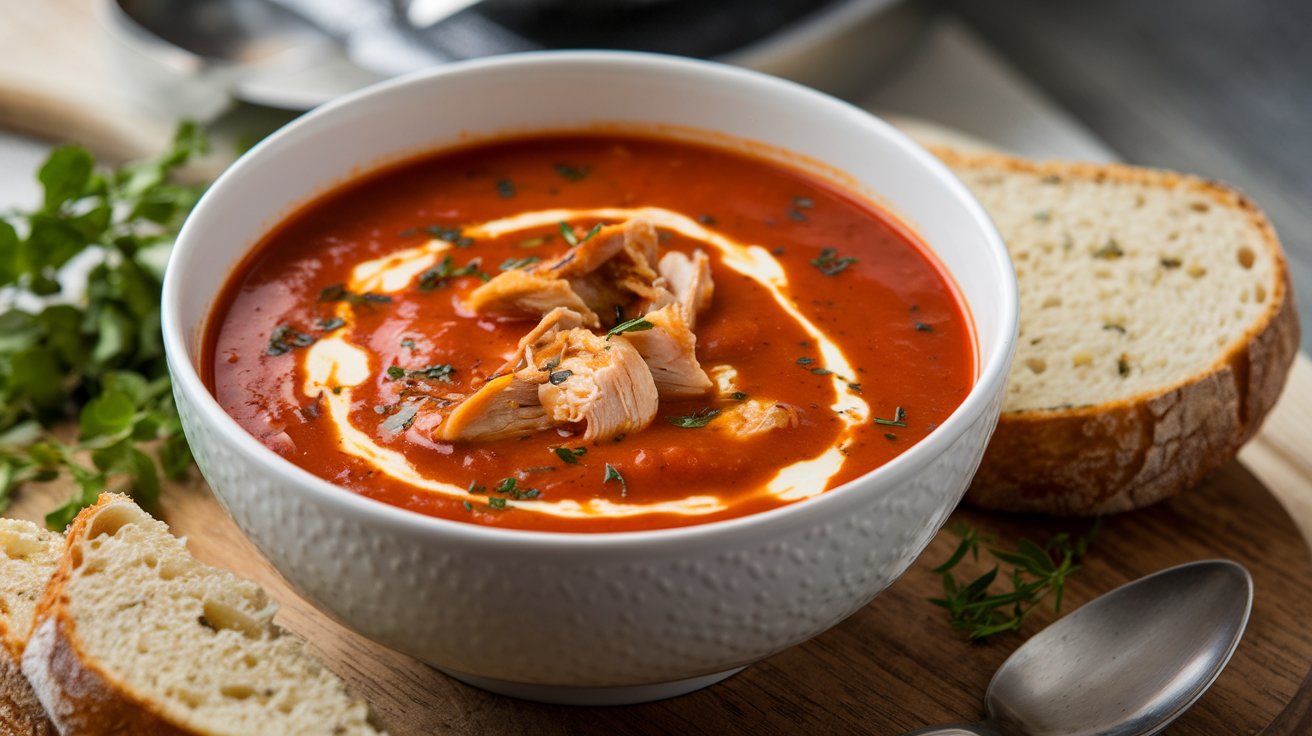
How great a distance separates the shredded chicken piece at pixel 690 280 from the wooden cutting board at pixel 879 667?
29.0 inches

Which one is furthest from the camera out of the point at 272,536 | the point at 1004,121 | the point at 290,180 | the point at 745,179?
the point at 1004,121

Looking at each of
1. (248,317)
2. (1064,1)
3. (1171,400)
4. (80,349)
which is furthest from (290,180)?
(1064,1)

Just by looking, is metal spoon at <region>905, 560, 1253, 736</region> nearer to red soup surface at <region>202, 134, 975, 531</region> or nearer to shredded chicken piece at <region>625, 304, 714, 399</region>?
red soup surface at <region>202, 134, 975, 531</region>

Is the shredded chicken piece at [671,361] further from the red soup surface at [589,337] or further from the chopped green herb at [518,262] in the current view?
the chopped green herb at [518,262]

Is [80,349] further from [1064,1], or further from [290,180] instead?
[1064,1]

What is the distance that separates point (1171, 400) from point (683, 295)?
1166 mm

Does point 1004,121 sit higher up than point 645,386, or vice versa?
point 645,386

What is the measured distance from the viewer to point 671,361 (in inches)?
98.8

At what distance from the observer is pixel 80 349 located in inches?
132

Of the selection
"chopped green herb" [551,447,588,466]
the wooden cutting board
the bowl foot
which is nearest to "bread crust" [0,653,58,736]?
the wooden cutting board

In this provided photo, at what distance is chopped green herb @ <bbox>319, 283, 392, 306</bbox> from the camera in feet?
9.18

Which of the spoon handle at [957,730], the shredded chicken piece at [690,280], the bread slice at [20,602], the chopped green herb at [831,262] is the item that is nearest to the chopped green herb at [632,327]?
the shredded chicken piece at [690,280]

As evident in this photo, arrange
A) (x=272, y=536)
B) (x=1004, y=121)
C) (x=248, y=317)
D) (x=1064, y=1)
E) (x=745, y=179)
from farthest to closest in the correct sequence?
(x=1064, y=1) < (x=1004, y=121) < (x=745, y=179) < (x=248, y=317) < (x=272, y=536)

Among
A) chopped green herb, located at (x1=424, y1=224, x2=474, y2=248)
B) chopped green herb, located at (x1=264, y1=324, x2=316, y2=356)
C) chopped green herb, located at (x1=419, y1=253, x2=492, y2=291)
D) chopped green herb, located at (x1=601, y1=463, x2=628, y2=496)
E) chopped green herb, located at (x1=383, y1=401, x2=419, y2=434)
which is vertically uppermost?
chopped green herb, located at (x1=601, y1=463, x2=628, y2=496)
